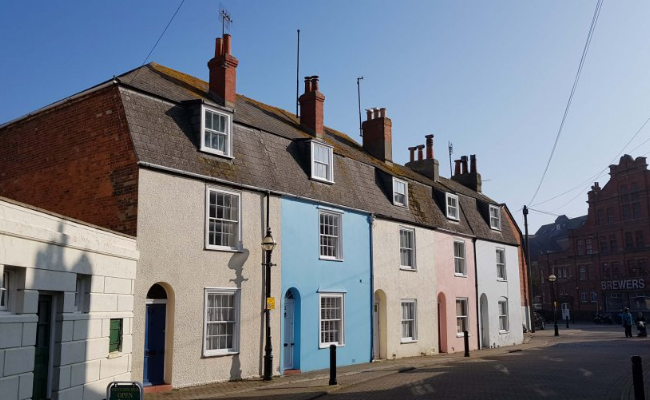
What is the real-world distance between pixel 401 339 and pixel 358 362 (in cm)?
310

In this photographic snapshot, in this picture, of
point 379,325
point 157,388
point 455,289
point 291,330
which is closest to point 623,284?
point 455,289

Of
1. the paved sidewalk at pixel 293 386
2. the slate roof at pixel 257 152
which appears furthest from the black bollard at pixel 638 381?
the slate roof at pixel 257 152

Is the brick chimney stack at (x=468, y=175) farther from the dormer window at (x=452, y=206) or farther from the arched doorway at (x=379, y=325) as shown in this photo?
the arched doorway at (x=379, y=325)

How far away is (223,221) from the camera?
55.6 ft

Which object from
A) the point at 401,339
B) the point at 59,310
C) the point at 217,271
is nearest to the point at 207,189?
the point at 217,271

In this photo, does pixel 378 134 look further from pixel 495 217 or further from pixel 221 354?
pixel 221 354

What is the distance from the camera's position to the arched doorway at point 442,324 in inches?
1059

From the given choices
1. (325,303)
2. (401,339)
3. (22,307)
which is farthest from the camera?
(401,339)

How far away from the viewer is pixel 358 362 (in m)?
21.5

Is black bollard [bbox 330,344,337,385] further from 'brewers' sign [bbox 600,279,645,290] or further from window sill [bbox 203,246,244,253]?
'brewers' sign [bbox 600,279,645,290]

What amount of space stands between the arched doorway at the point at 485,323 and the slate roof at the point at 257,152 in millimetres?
4447

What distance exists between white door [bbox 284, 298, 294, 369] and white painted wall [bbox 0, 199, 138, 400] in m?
6.25

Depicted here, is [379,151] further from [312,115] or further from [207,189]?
[207,189]

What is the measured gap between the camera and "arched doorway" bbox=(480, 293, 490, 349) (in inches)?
1190
